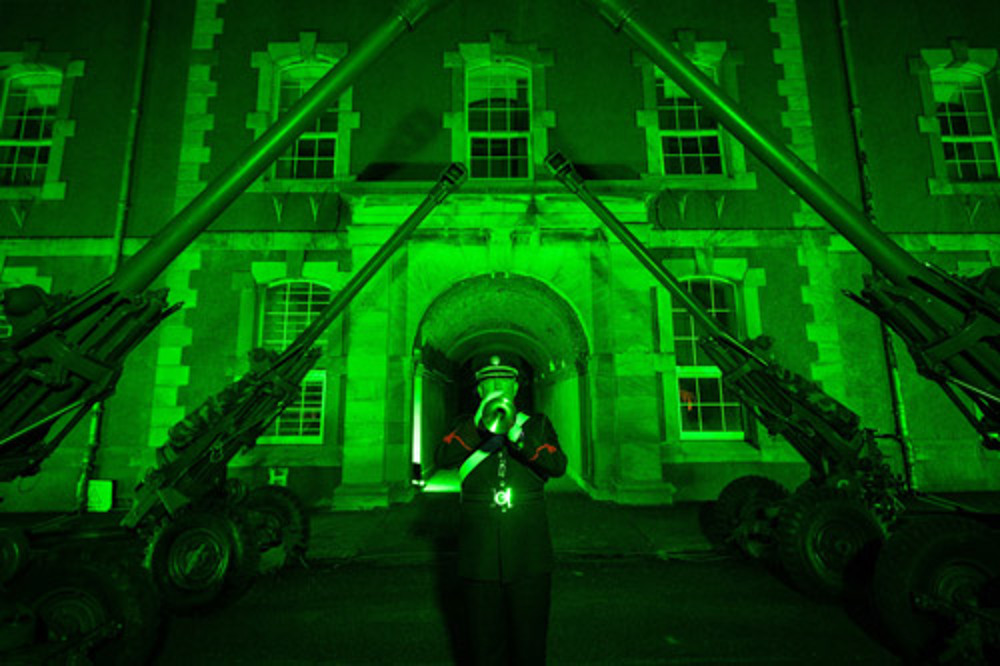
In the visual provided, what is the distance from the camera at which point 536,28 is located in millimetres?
10320

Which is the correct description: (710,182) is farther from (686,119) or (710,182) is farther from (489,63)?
(489,63)

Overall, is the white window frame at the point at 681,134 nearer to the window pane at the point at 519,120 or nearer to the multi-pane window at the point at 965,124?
the window pane at the point at 519,120

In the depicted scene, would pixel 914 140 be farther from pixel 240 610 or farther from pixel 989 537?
Answer: pixel 240 610

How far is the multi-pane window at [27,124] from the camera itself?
10070 millimetres

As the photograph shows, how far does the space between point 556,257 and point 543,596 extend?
22.5 ft

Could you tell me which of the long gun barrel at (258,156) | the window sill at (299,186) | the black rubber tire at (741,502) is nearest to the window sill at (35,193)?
the window sill at (299,186)

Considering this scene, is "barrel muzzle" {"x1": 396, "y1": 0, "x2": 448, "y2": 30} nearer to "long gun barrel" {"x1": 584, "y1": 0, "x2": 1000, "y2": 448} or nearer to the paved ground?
"long gun barrel" {"x1": 584, "y1": 0, "x2": 1000, "y2": 448}

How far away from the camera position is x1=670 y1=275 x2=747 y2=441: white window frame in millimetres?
9086

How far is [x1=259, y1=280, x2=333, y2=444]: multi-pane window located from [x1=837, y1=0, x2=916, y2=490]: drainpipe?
9480 mm

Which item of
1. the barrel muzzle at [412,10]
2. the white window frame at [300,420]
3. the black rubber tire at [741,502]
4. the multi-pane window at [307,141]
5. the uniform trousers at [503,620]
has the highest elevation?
the multi-pane window at [307,141]

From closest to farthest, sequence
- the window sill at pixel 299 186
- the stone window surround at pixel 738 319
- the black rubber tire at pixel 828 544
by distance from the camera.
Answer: the black rubber tire at pixel 828 544 → the stone window surround at pixel 738 319 → the window sill at pixel 299 186

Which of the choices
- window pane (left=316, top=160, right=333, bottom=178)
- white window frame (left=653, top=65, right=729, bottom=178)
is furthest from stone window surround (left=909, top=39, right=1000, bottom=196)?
window pane (left=316, top=160, right=333, bottom=178)

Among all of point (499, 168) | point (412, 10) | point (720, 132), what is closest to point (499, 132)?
point (499, 168)

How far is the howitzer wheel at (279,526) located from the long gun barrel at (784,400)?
14.2ft
